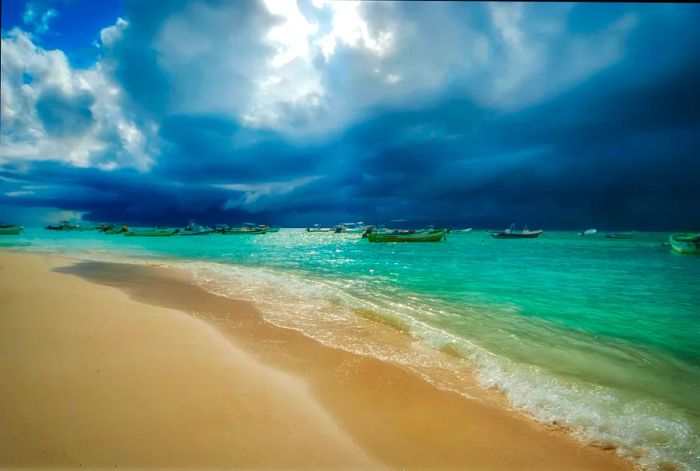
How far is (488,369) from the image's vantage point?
6496 millimetres

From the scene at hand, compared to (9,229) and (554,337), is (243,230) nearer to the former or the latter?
(9,229)

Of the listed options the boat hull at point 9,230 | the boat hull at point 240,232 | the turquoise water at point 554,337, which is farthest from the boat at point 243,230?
the turquoise water at point 554,337

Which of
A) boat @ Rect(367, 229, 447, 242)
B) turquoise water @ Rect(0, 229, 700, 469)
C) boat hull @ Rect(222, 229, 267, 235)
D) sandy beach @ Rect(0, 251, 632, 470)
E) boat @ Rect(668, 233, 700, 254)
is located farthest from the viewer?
boat hull @ Rect(222, 229, 267, 235)

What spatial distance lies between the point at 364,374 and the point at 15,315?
9806 millimetres

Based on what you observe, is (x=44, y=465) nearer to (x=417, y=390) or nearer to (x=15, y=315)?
(x=417, y=390)

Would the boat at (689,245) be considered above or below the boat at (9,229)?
below

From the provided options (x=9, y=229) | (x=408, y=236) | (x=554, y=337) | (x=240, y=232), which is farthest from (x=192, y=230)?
(x=554, y=337)

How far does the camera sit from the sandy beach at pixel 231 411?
11.4 ft

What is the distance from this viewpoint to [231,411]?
14.0 ft

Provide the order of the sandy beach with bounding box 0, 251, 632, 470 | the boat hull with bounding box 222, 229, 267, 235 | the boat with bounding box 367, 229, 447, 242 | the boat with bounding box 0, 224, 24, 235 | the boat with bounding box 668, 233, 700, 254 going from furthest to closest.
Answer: the boat hull with bounding box 222, 229, 267, 235, the boat with bounding box 0, 224, 24, 235, the boat with bounding box 367, 229, 447, 242, the boat with bounding box 668, 233, 700, 254, the sandy beach with bounding box 0, 251, 632, 470

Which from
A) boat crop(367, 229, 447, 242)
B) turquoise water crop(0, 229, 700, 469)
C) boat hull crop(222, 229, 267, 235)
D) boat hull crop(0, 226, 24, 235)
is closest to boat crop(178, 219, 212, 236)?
boat hull crop(222, 229, 267, 235)

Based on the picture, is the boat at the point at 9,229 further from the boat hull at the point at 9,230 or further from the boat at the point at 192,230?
the boat at the point at 192,230

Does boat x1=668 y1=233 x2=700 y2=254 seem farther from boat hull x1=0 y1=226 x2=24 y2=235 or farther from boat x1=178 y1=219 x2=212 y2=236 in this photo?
boat hull x1=0 y1=226 x2=24 y2=235

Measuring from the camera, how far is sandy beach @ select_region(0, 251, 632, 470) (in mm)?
3463
